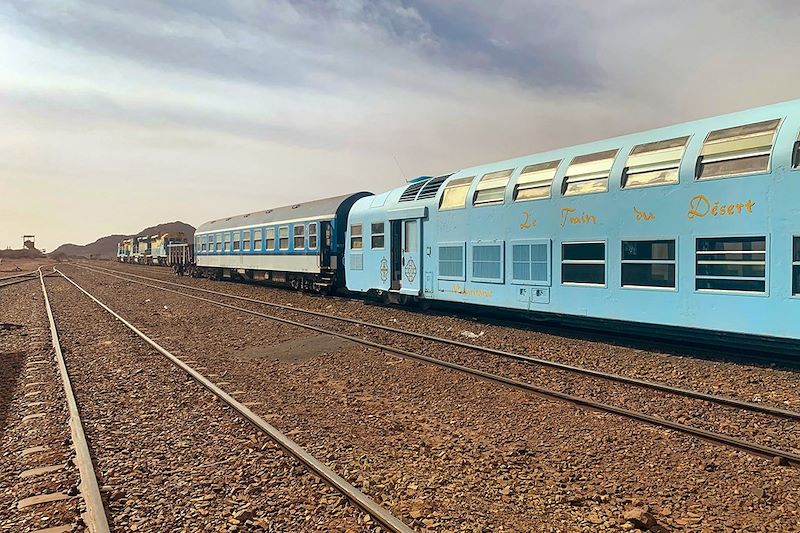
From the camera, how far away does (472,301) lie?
1321 cm

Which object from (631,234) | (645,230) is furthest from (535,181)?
(645,230)

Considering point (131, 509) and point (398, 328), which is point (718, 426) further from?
point (398, 328)

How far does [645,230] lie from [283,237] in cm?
1768

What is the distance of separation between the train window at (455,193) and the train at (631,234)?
0.04m

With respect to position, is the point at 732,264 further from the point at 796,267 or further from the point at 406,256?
the point at 406,256

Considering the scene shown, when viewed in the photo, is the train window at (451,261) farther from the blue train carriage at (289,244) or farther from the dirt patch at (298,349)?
the blue train carriage at (289,244)

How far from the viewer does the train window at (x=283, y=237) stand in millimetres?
24125

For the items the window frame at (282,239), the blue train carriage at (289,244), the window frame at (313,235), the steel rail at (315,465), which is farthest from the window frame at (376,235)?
the steel rail at (315,465)

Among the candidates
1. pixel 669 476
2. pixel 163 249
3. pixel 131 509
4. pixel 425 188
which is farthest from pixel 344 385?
pixel 163 249

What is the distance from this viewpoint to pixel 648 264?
944cm

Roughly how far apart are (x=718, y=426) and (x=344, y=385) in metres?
4.83

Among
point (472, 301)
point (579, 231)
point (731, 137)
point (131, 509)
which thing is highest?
point (731, 137)

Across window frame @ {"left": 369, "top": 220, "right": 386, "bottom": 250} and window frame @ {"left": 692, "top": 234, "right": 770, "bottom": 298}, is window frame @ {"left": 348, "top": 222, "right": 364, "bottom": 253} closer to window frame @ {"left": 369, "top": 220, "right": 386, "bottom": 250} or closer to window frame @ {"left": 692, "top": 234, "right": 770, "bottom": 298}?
window frame @ {"left": 369, "top": 220, "right": 386, "bottom": 250}

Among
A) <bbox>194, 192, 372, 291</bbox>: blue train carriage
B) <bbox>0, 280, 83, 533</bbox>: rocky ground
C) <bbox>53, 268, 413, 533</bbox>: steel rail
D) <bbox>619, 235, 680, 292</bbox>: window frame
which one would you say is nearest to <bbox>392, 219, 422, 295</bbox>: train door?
<bbox>194, 192, 372, 291</bbox>: blue train carriage
